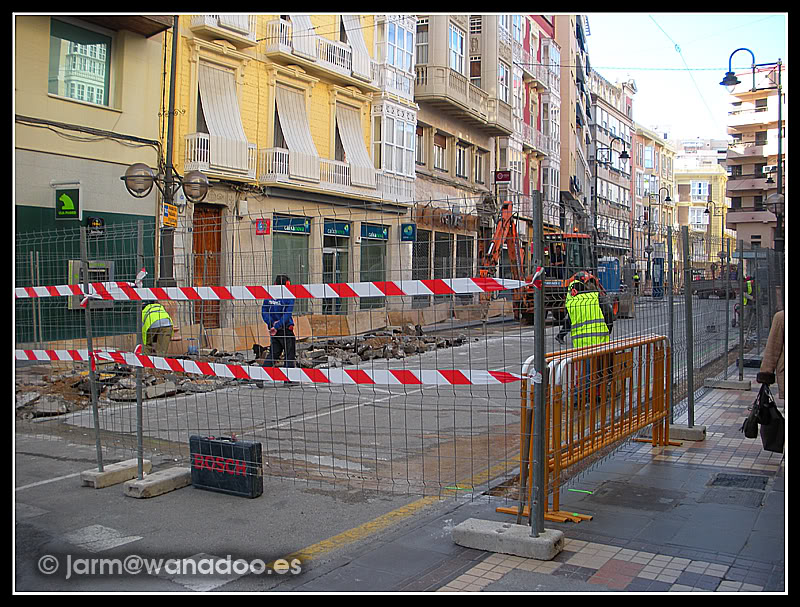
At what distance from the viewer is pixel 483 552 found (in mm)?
5082

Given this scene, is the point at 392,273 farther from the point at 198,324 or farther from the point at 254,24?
the point at 254,24

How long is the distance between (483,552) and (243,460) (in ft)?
7.49

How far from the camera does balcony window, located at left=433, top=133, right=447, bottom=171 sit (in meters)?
32.5

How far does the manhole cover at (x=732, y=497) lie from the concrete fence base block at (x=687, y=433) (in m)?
1.94

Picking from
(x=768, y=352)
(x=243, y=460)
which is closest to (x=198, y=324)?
(x=243, y=460)

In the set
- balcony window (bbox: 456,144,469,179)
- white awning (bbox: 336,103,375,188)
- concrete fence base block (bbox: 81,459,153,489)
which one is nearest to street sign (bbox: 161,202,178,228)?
concrete fence base block (bbox: 81,459,153,489)

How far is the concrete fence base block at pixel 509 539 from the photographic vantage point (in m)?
4.90

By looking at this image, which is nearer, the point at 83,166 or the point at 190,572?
the point at 190,572

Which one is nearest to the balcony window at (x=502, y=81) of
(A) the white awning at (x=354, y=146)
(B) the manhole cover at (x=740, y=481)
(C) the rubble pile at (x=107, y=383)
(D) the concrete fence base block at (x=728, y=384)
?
(A) the white awning at (x=354, y=146)

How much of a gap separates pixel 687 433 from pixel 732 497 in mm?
2219

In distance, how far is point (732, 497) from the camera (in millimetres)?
6328

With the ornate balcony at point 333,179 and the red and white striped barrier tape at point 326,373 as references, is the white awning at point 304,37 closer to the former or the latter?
the ornate balcony at point 333,179

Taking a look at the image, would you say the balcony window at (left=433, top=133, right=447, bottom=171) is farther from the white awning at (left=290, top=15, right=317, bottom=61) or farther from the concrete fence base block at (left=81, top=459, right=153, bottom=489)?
the concrete fence base block at (left=81, top=459, right=153, bottom=489)

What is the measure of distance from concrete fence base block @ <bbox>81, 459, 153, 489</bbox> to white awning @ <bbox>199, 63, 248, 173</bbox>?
46.6ft
